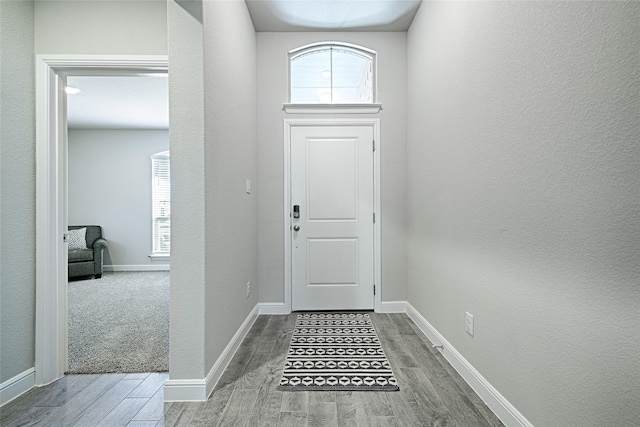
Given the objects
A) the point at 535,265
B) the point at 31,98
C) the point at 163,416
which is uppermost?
the point at 31,98

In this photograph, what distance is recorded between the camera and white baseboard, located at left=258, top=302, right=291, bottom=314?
338cm

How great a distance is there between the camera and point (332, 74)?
3.51 meters

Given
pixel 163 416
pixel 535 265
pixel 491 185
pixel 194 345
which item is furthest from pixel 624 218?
pixel 163 416

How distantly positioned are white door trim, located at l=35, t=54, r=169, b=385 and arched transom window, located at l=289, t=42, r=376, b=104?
1602 millimetres

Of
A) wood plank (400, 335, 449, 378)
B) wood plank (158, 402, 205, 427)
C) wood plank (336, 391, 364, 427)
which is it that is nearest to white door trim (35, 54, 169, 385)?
wood plank (158, 402, 205, 427)

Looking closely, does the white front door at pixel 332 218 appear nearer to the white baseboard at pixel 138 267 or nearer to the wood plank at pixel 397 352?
the wood plank at pixel 397 352

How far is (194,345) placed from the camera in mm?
1806

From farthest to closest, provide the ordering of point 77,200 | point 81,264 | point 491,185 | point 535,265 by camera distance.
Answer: point 77,200
point 81,264
point 491,185
point 535,265

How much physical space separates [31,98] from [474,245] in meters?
2.66

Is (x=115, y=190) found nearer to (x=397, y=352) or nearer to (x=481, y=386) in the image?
(x=397, y=352)

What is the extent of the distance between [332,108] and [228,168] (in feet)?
4.99

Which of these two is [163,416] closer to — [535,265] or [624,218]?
[535,265]

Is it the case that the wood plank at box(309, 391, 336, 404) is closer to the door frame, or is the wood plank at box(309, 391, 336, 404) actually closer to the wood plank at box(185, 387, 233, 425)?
the wood plank at box(185, 387, 233, 425)

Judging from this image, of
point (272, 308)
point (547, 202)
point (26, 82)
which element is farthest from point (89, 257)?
point (547, 202)
